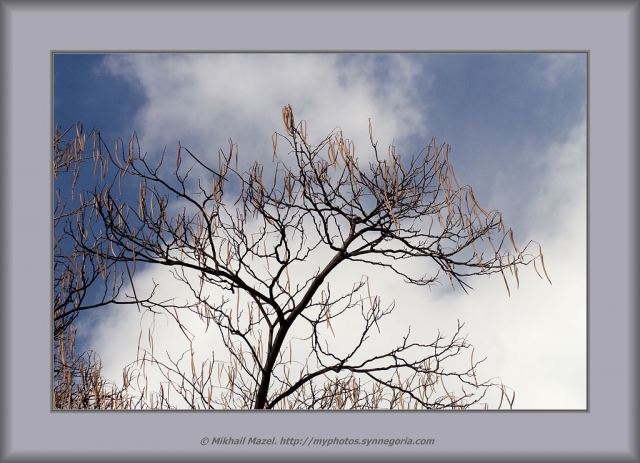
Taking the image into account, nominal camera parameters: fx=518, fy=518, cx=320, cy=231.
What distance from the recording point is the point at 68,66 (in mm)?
2164

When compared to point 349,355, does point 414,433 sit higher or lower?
lower

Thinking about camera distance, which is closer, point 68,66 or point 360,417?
point 360,417

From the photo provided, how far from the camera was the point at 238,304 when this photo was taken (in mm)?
2545

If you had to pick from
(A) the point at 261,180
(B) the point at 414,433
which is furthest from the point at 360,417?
(A) the point at 261,180
